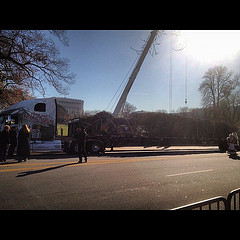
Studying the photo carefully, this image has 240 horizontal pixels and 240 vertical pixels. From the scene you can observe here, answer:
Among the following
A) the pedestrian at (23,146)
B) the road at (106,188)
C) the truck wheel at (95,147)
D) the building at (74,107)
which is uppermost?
the building at (74,107)

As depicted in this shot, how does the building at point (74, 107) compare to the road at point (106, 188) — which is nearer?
the road at point (106, 188)

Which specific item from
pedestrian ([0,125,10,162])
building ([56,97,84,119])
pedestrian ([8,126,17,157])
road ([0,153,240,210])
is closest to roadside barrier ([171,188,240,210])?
road ([0,153,240,210])

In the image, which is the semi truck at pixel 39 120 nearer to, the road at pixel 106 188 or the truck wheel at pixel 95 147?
the truck wheel at pixel 95 147

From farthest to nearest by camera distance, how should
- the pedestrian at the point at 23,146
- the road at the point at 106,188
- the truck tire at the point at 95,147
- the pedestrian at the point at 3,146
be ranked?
the truck tire at the point at 95,147
the pedestrian at the point at 23,146
the pedestrian at the point at 3,146
the road at the point at 106,188

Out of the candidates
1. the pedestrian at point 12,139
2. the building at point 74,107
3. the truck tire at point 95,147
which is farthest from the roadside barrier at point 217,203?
the building at point 74,107

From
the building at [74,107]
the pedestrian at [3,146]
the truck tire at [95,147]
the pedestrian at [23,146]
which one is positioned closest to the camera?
→ the pedestrian at [3,146]

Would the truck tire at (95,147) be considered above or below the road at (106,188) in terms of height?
above

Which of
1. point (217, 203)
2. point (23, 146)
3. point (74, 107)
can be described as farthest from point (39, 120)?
point (217, 203)

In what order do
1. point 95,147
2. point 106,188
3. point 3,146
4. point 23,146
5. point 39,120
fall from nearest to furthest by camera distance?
point 106,188, point 3,146, point 23,146, point 39,120, point 95,147

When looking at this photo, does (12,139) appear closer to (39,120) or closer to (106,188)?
(39,120)
